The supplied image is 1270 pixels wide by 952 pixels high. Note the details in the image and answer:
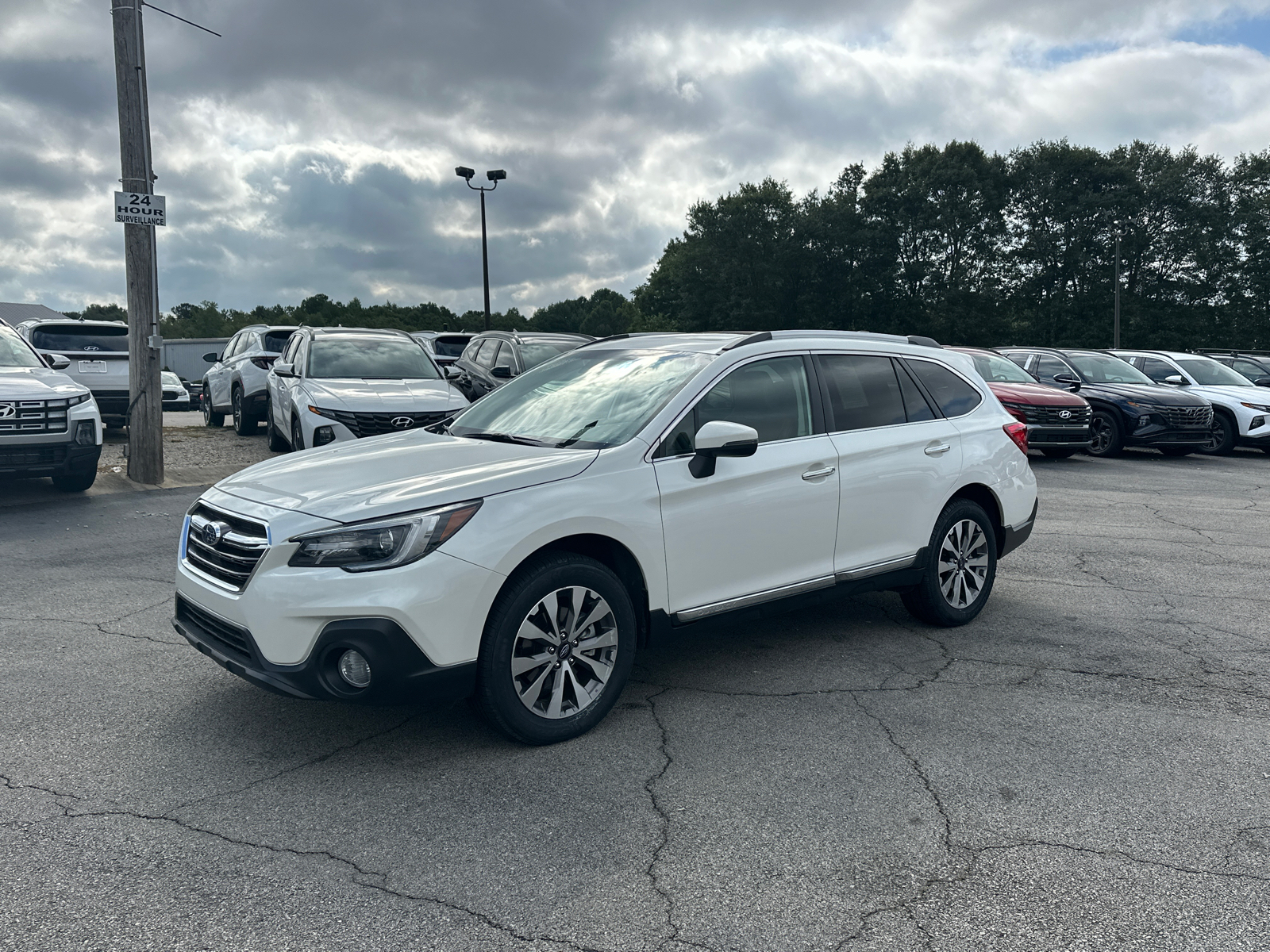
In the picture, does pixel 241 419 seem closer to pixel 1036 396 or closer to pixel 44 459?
pixel 44 459

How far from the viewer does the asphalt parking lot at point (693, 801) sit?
275 cm

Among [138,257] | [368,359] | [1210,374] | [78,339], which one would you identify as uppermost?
[138,257]

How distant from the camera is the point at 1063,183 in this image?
5128 centimetres

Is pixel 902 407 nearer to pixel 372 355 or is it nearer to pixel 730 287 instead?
pixel 372 355

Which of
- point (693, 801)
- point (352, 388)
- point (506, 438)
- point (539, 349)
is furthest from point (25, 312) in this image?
point (693, 801)

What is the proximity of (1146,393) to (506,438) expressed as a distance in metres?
14.3

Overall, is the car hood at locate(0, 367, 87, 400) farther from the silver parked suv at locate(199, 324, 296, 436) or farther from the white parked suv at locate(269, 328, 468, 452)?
the silver parked suv at locate(199, 324, 296, 436)

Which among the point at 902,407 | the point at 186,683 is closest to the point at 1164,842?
A: the point at 902,407

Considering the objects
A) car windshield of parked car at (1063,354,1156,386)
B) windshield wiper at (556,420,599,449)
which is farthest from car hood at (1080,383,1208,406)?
windshield wiper at (556,420,599,449)

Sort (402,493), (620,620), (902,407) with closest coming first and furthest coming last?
(402,493), (620,620), (902,407)

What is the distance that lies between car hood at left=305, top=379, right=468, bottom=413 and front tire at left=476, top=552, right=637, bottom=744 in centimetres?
701

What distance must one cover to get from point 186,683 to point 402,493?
178 centimetres

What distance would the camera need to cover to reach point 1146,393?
1586 centimetres

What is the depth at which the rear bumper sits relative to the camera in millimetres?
9039
